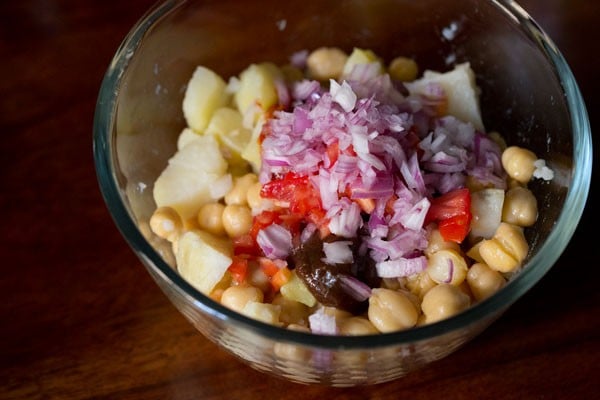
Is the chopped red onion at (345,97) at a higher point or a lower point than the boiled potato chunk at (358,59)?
higher

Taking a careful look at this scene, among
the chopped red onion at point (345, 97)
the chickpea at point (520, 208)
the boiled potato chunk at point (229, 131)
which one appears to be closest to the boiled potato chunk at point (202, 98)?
the boiled potato chunk at point (229, 131)

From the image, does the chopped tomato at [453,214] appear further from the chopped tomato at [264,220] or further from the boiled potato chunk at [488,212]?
the chopped tomato at [264,220]

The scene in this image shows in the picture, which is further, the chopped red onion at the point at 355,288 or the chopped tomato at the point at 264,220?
the chopped tomato at the point at 264,220

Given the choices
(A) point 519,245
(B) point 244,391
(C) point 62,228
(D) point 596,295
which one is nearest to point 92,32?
(C) point 62,228

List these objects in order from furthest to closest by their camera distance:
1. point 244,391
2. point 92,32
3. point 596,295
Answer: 1. point 92,32
2. point 596,295
3. point 244,391

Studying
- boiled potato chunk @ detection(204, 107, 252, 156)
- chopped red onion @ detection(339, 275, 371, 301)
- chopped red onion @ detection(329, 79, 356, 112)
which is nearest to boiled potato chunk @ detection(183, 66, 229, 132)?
boiled potato chunk @ detection(204, 107, 252, 156)

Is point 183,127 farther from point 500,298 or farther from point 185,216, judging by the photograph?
point 500,298

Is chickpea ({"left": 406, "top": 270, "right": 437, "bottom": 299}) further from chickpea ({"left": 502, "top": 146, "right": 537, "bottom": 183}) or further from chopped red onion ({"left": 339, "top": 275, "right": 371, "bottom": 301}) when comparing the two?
chickpea ({"left": 502, "top": 146, "right": 537, "bottom": 183})

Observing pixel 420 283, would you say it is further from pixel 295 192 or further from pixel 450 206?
pixel 295 192
